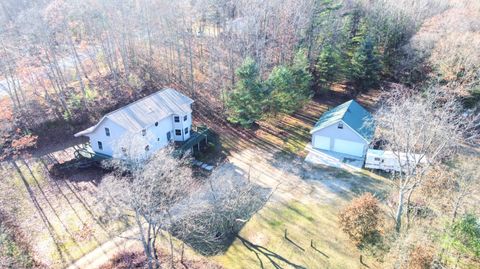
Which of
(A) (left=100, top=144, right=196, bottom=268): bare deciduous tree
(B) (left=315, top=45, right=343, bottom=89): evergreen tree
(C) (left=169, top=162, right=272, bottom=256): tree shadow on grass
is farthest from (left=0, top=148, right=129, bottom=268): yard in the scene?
(B) (left=315, top=45, right=343, bottom=89): evergreen tree

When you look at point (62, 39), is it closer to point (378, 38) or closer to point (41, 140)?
point (41, 140)

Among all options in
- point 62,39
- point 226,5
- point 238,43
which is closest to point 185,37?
point 238,43

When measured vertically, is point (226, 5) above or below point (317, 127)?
above

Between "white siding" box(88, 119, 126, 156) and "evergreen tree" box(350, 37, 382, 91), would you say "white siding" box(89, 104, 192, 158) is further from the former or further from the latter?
"evergreen tree" box(350, 37, 382, 91)

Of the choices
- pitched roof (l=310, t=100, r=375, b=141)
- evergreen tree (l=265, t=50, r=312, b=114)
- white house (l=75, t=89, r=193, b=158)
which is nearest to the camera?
white house (l=75, t=89, r=193, b=158)

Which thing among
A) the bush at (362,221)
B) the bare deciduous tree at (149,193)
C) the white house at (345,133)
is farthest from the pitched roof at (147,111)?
the bush at (362,221)

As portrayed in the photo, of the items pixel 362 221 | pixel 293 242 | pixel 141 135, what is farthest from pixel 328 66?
pixel 293 242

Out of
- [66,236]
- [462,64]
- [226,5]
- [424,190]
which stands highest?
[226,5]
